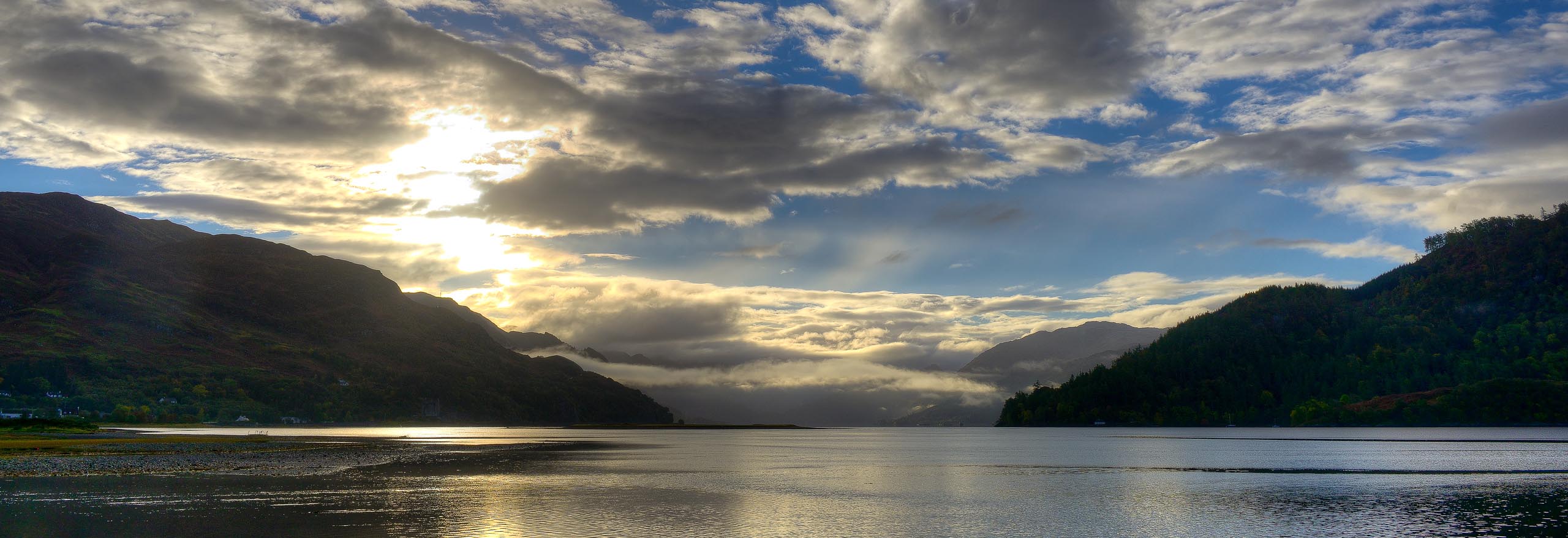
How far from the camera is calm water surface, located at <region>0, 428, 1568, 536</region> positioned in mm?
55719

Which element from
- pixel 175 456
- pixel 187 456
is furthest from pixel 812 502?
pixel 175 456

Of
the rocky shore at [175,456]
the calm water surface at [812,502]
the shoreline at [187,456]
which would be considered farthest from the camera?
the rocky shore at [175,456]

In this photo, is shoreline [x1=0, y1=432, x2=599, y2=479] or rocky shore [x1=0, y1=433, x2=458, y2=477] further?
rocky shore [x1=0, y1=433, x2=458, y2=477]

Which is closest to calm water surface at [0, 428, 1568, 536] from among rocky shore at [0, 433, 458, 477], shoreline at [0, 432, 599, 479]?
shoreline at [0, 432, 599, 479]

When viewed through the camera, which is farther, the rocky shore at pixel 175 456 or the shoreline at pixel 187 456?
the rocky shore at pixel 175 456

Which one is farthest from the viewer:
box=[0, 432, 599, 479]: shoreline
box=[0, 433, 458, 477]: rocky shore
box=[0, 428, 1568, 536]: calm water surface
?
box=[0, 433, 458, 477]: rocky shore

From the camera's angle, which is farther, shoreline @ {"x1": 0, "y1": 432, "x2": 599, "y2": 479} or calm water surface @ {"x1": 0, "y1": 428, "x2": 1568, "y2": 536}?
shoreline @ {"x1": 0, "y1": 432, "x2": 599, "y2": 479}

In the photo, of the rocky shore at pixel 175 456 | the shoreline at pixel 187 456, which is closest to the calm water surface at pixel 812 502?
the shoreline at pixel 187 456

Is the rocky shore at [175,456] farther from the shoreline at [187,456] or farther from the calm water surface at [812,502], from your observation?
the calm water surface at [812,502]

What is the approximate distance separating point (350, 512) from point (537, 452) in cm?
11830

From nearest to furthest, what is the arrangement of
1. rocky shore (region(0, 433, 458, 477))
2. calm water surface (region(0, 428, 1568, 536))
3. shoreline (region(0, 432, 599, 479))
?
1. calm water surface (region(0, 428, 1568, 536))
2. shoreline (region(0, 432, 599, 479))
3. rocky shore (region(0, 433, 458, 477))

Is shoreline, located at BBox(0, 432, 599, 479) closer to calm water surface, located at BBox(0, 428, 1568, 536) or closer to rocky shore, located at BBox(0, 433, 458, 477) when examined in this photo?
rocky shore, located at BBox(0, 433, 458, 477)

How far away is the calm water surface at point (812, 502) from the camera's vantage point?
5572cm

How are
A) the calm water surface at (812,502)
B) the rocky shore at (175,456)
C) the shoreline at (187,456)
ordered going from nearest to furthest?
the calm water surface at (812,502) < the shoreline at (187,456) < the rocky shore at (175,456)
